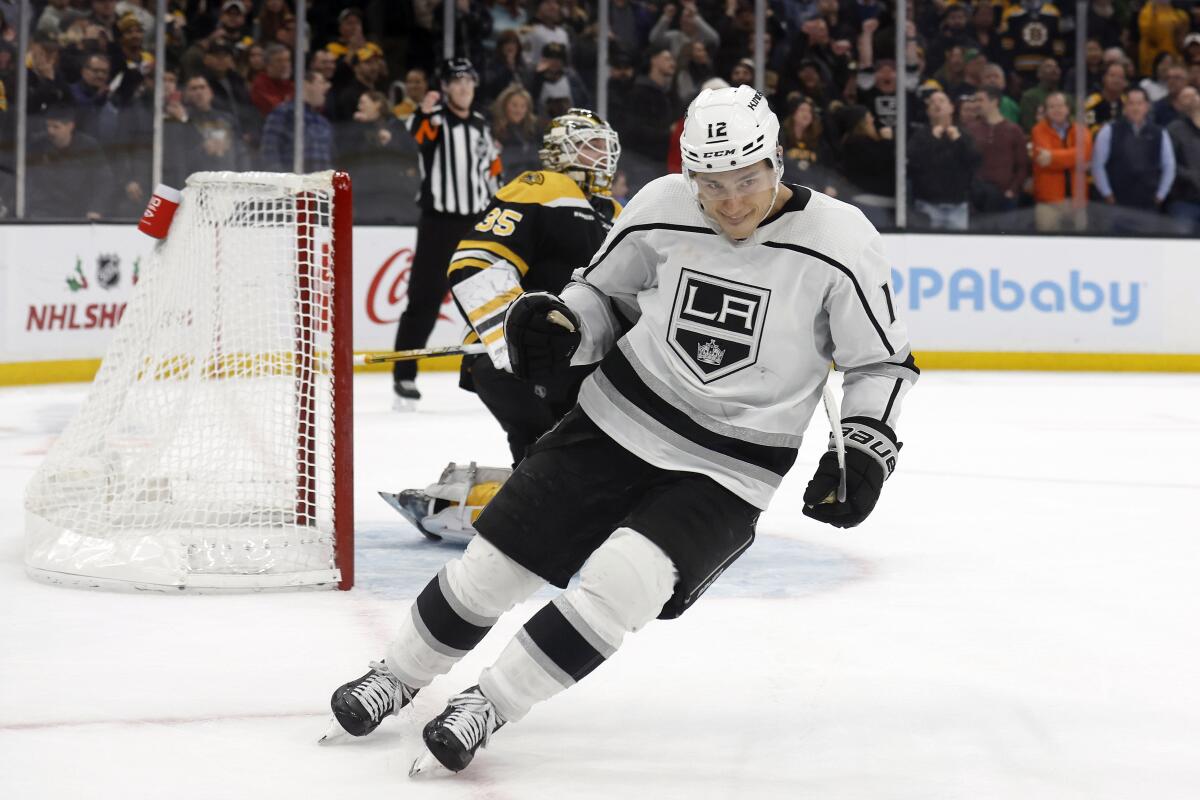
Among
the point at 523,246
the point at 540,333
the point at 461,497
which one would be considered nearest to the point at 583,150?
the point at 523,246

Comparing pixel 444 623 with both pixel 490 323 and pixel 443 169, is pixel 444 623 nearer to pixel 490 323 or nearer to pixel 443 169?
pixel 490 323

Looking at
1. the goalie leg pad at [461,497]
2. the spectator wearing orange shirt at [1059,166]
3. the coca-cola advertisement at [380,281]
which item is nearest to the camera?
the goalie leg pad at [461,497]

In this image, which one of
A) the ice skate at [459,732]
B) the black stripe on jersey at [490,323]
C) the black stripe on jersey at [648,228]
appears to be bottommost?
the ice skate at [459,732]

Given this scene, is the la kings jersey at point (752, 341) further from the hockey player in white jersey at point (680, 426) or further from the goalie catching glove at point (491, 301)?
the goalie catching glove at point (491, 301)

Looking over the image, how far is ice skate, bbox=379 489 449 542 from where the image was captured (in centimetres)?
365

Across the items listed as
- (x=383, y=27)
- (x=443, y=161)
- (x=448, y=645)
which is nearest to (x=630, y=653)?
(x=448, y=645)

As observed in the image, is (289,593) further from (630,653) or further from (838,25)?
(838,25)

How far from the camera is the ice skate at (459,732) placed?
205cm

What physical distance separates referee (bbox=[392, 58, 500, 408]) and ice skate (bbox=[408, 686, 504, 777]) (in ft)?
14.8

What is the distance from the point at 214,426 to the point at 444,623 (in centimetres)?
139

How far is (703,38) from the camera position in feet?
27.5

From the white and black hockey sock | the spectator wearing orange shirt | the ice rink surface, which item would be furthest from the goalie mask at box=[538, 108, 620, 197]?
the spectator wearing orange shirt

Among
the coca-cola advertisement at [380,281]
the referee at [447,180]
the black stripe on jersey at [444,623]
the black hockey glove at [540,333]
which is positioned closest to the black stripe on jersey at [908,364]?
the black hockey glove at [540,333]

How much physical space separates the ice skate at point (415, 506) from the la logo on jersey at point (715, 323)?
1.58 metres
